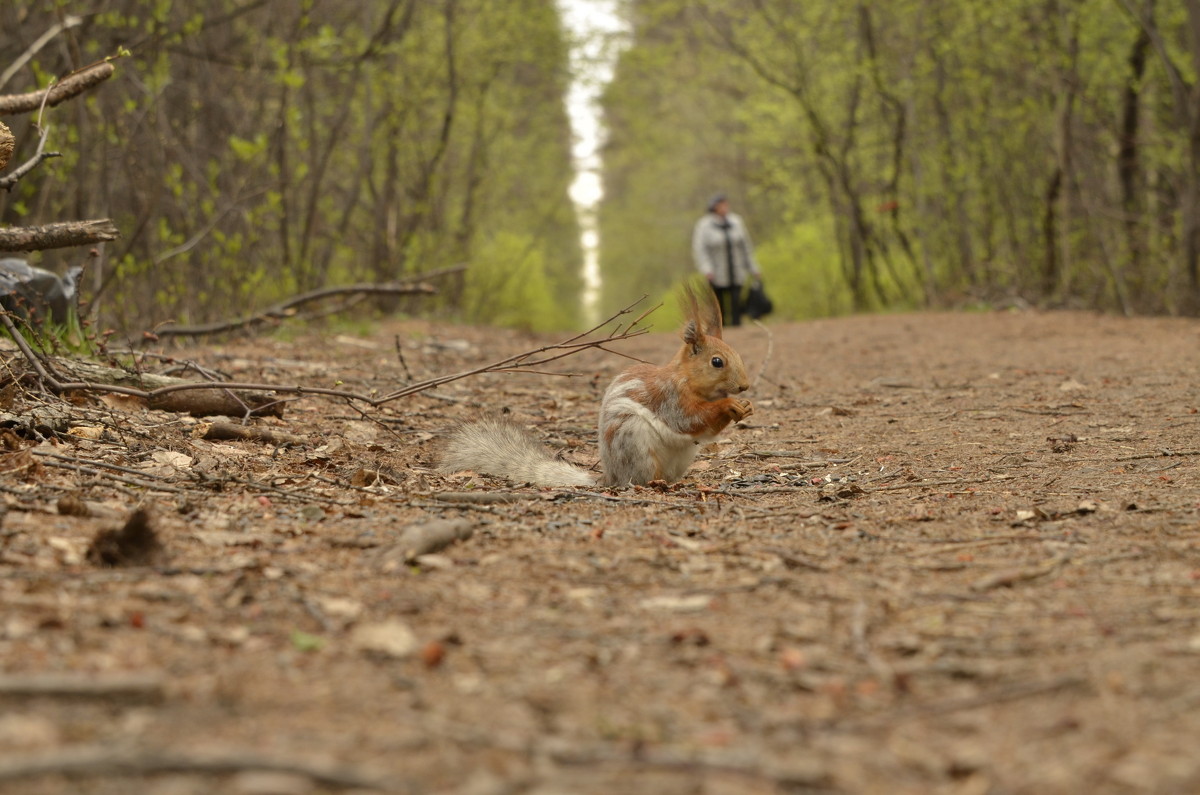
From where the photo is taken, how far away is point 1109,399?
740 centimetres

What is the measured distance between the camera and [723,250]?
16.6 meters

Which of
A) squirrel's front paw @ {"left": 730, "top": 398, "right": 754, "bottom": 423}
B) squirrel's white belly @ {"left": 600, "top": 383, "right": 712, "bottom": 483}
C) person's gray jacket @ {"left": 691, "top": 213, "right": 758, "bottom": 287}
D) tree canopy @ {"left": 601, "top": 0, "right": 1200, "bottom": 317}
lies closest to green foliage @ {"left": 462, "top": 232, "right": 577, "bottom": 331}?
person's gray jacket @ {"left": 691, "top": 213, "right": 758, "bottom": 287}

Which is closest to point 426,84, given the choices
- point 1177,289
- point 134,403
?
point 1177,289

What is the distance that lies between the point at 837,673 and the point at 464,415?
519 centimetres

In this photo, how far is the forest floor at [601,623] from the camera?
6.93 ft

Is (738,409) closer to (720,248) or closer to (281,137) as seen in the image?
(281,137)

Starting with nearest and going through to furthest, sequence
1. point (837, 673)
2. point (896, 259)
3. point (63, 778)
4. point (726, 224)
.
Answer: point (63, 778)
point (837, 673)
point (726, 224)
point (896, 259)

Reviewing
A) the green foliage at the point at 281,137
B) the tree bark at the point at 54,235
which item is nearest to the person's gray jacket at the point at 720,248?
the green foliage at the point at 281,137

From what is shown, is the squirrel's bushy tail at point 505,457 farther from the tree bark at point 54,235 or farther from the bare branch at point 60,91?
the bare branch at point 60,91

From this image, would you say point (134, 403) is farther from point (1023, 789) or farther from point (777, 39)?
point (777, 39)

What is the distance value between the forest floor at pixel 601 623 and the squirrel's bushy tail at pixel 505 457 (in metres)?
A: 0.11

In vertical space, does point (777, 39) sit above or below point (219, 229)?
above

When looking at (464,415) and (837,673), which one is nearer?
(837,673)

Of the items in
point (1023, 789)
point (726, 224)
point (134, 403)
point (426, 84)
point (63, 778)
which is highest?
point (426, 84)
